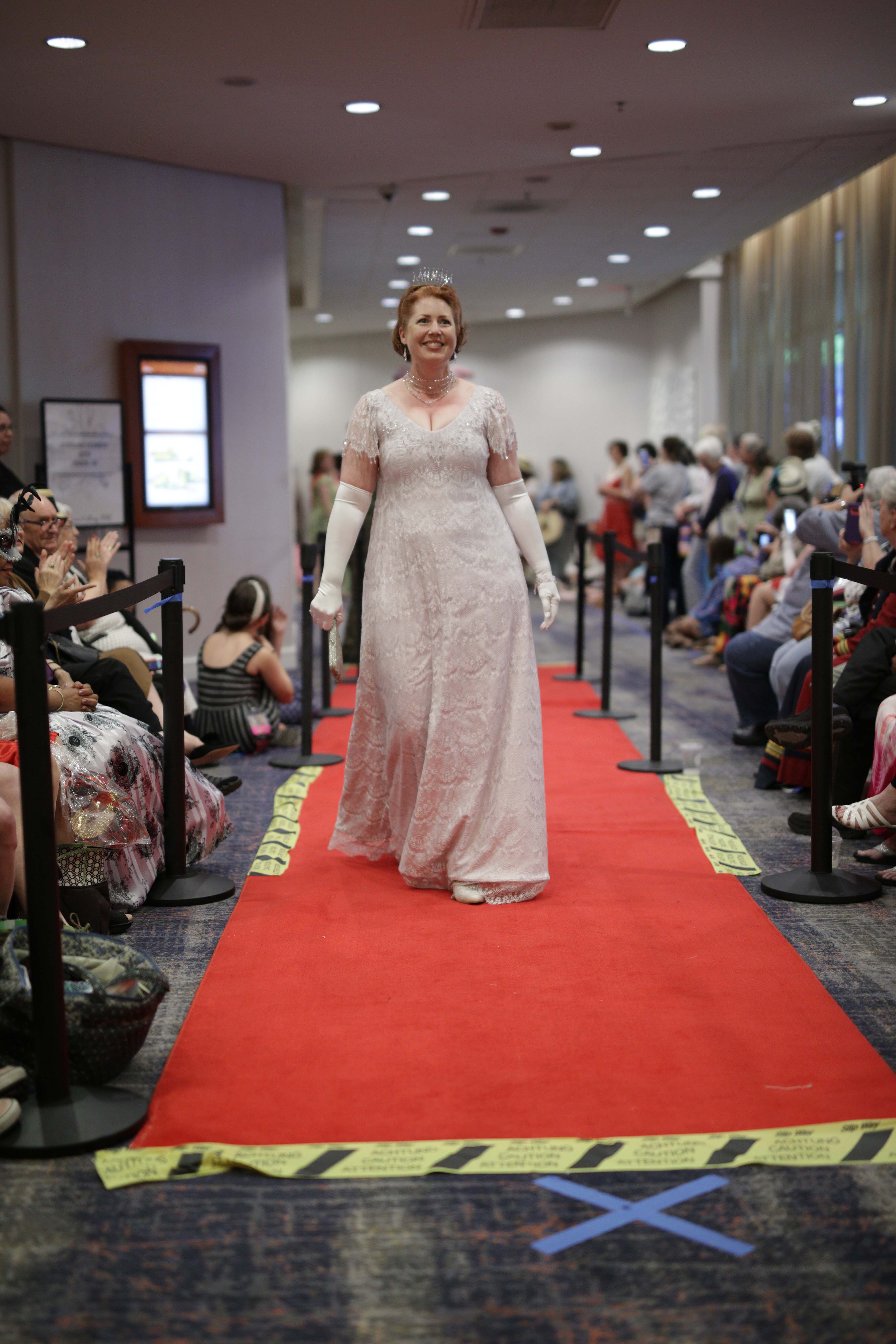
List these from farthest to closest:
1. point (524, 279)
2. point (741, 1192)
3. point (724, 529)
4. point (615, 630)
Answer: point (524, 279) < point (615, 630) < point (724, 529) < point (741, 1192)

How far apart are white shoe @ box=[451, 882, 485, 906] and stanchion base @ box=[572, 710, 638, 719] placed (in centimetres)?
332

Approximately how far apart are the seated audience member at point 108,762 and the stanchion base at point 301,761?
163 centimetres

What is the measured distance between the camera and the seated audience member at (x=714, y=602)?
28.3ft

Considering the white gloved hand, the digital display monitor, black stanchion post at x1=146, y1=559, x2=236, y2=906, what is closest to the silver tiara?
the white gloved hand

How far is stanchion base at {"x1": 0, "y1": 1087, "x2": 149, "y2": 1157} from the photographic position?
221 centimetres

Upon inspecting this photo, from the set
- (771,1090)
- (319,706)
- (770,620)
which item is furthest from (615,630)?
(771,1090)

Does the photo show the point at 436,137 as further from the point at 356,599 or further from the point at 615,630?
the point at 615,630

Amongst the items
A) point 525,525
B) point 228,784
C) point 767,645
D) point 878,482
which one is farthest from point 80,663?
point 767,645

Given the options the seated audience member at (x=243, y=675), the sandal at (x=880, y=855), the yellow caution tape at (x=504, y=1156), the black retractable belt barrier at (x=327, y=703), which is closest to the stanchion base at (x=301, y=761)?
the seated audience member at (x=243, y=675)

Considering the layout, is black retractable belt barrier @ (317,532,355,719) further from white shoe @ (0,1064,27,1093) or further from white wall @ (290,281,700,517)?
white wall @ (290,281,700,517)

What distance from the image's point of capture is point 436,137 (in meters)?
7.70

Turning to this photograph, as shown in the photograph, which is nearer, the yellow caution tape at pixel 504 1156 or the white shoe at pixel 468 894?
the yellow caution tape at pixel 504 1156

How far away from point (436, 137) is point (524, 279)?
21.7 ft

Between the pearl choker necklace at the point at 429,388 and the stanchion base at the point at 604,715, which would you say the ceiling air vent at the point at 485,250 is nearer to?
the stanchion base at the point at 604,715
